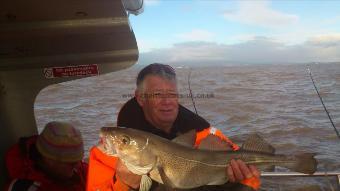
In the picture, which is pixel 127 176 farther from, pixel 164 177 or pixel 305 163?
pixel 305 163

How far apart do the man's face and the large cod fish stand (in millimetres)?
584

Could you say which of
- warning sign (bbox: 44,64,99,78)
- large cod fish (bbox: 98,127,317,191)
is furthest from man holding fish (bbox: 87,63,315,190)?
warning sign (bbox: 44,64,99,78)

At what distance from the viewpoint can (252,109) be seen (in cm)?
1538

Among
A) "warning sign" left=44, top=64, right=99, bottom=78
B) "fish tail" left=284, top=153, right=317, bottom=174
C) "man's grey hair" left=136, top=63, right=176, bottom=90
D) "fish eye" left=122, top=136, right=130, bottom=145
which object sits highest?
"man's grey hair" left=136, top=63, right=176, bottom=90

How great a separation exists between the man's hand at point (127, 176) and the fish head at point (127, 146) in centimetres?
25

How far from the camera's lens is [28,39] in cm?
408

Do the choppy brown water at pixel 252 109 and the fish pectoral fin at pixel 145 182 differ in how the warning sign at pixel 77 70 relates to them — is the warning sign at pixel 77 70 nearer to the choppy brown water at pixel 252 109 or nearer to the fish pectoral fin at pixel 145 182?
the fish pectoral fin at pixel 145 182

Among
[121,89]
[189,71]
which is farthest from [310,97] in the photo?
[189,71]

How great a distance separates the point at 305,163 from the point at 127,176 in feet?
4.38

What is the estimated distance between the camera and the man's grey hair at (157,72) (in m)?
3.53

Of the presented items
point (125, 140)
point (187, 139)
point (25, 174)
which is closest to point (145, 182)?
point (125, 140)

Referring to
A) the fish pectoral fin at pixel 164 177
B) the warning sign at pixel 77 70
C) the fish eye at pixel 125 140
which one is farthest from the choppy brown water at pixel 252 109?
the fish eye at pixel 125 140

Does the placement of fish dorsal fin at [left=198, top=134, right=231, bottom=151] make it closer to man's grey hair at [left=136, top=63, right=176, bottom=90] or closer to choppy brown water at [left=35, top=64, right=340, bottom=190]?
man's grey hair at [left=136, top=63, right=176, bottom=90]

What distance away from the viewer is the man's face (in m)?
3.53
